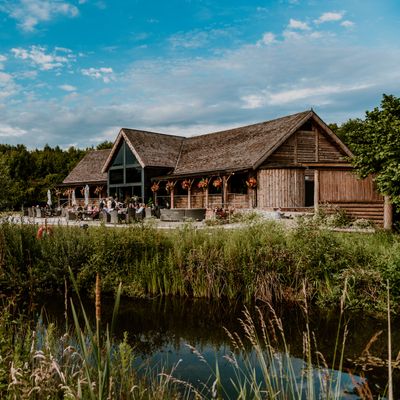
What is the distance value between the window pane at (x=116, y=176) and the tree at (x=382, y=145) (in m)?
21.7

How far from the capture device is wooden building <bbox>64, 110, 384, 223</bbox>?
16641mm

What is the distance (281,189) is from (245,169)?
2.21m

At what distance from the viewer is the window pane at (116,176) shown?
1211 inches

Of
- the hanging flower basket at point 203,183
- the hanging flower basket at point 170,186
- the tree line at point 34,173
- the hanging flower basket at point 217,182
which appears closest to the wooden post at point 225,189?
the hanging flower basket at point 217,182

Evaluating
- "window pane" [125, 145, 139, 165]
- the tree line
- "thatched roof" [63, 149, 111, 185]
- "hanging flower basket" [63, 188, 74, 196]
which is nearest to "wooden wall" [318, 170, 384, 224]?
"window pane" [125, 145, 139, 165]

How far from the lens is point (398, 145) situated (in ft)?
32.0

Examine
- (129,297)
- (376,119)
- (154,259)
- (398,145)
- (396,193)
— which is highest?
(376,119)

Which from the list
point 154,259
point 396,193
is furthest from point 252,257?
point 396,193

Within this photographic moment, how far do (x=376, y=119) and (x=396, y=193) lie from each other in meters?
2.07

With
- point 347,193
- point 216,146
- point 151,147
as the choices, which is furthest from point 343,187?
point 151,147

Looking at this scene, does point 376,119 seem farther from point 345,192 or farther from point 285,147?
point 285,147

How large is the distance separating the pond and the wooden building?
31.5 feet

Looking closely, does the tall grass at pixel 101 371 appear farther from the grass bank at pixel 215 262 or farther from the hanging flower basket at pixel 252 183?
the hanging flower basket at pixel 252 183

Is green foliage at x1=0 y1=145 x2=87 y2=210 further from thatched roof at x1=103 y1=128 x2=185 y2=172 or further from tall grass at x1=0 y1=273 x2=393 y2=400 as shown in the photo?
tall grass at x1=0 y1=273 x2=393 y2=400
